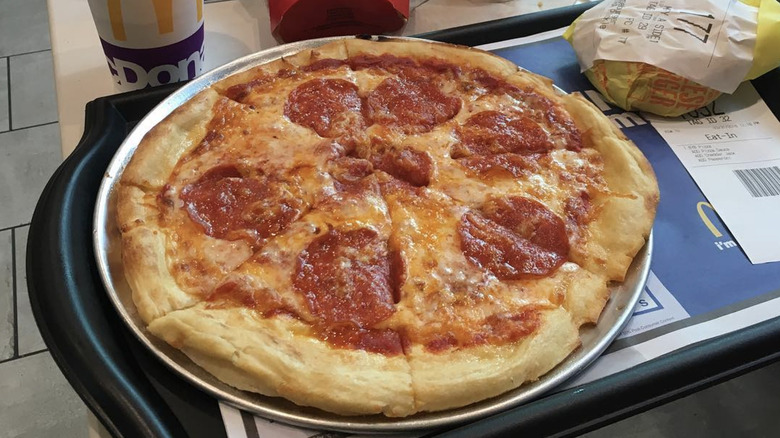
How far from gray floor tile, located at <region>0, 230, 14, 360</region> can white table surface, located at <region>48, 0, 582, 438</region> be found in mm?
934

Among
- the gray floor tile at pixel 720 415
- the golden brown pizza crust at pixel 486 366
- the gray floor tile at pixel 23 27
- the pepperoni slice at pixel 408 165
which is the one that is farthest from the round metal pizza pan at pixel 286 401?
the gray floor tile at pixel 23 27

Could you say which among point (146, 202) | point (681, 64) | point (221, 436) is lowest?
point (221, 436)

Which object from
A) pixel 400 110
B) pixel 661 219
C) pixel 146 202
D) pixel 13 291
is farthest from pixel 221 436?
pixel 13 291

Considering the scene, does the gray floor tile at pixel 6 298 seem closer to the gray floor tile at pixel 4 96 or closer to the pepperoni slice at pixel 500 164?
the gray floor tile at pixel 4 96

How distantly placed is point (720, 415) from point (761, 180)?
34.8 inches

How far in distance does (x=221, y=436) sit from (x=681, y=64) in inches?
50.0

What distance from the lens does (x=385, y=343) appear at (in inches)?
38.1

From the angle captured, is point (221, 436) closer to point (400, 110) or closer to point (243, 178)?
point (243, 178)

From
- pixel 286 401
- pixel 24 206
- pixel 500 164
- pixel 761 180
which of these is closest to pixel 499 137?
pixel 500 164

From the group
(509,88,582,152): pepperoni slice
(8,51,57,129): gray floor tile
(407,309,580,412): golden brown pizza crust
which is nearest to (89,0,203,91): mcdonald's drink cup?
(509,88,582,152): pepperoni slice

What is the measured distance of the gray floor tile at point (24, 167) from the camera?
2.32 metres

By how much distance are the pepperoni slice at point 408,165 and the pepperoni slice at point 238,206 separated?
211mm

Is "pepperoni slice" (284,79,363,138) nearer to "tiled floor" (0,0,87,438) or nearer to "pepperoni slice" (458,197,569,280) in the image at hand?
"pepperoni slice" (458,197,569,280)

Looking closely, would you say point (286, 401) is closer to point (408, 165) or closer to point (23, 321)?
point (408, 165)
